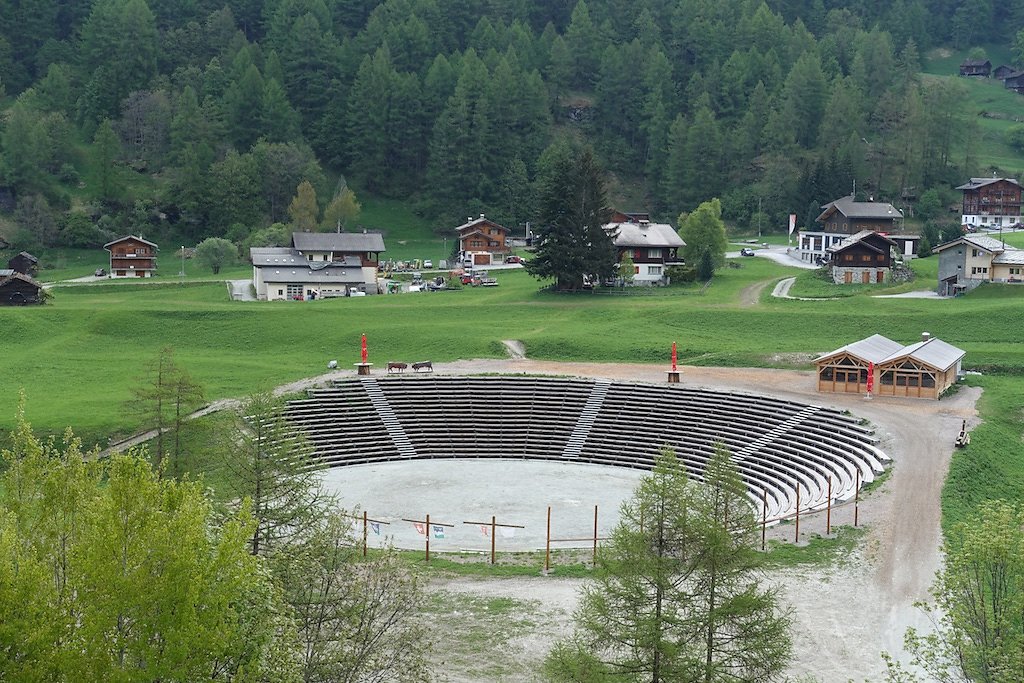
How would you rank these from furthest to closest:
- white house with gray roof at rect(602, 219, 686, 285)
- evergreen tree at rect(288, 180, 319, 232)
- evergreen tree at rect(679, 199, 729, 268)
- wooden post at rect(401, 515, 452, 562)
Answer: evergreen tree at rect(288, 180, 319, 232)
evergreen tree at rect(679, 199, 729, 268)
white house with gray roof at rect(602, 219, 686, 285)
wooden post at rect(401, 515, 452, 562)

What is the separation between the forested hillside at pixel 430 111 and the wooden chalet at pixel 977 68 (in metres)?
24.9

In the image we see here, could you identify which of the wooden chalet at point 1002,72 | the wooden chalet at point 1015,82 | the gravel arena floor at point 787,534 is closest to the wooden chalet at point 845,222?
the gravel arena floor at point 787,534

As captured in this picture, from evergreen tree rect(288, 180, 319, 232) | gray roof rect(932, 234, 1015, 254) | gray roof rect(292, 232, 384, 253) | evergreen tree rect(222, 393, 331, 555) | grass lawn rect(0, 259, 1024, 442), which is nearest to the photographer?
evergreen tree rect(222, 393, 331, 555)

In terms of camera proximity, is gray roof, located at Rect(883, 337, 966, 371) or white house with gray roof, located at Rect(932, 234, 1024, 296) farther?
white house with gray roof, located at Rect(932, 234, 1024, 296)

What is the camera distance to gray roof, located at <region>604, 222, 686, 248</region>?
86.4 meters

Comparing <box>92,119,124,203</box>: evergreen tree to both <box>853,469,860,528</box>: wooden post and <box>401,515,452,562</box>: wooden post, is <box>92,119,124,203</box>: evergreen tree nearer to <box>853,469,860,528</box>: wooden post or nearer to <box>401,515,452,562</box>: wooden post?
<box>401,515,452,562</box>: wooden post

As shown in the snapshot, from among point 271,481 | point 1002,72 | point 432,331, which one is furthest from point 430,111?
point 271,481

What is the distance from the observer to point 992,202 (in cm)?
11212

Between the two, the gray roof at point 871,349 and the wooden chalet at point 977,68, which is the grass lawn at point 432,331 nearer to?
the gray roof at point 871,349

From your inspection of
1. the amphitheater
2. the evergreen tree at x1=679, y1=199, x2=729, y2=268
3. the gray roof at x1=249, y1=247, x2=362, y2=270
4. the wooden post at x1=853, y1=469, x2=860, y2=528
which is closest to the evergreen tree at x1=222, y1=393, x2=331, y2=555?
the amphitheater

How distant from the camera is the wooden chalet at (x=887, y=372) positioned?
5338cm

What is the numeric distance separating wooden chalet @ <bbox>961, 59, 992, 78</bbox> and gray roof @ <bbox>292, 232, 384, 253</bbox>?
118641 mm

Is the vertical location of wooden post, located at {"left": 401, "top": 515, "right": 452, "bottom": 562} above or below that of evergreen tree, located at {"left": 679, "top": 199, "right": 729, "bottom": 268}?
below

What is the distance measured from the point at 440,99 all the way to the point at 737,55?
36.1m
